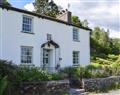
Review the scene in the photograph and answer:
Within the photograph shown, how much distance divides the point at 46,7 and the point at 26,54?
3516cm

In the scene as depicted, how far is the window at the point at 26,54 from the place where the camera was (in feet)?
79.3

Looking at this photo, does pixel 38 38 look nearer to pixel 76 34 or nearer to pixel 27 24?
pixel 27 24

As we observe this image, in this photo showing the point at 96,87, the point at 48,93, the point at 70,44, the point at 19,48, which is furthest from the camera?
the point at 70,44

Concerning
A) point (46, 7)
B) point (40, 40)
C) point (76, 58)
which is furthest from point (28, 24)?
point (46, 7)

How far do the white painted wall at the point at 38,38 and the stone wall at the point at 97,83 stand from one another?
18.5 feet

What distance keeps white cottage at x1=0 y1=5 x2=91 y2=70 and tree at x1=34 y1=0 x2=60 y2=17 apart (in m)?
26.6

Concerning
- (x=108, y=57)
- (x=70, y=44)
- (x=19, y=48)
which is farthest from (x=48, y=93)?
(x=108, y=57)

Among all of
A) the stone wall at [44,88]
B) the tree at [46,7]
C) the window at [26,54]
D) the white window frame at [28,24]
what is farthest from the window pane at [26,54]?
the tree at [46,7]

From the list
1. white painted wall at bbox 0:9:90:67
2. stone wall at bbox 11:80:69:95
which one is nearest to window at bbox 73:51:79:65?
white painted wall at bbox 0:9:90:67

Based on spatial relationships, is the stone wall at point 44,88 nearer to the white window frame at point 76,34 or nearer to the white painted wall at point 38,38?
the white painted wall at point 38,38

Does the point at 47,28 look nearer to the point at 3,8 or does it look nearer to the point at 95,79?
the point at 3,8

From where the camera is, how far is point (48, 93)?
58.2 feet

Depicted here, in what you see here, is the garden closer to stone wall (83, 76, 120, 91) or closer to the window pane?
stone wall (83, 76, 120, 91)

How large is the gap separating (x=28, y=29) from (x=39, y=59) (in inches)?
114
